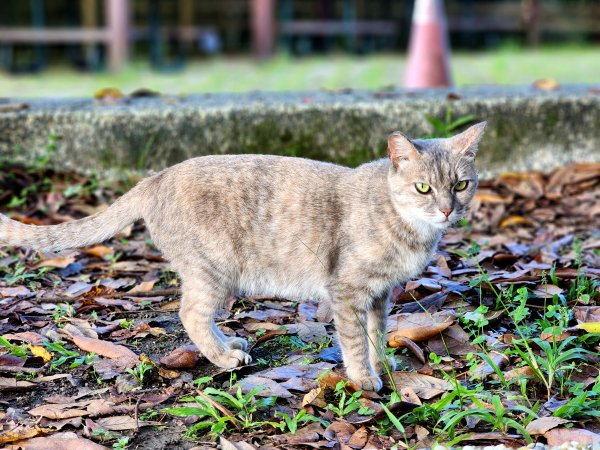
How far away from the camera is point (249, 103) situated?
6.07 metres

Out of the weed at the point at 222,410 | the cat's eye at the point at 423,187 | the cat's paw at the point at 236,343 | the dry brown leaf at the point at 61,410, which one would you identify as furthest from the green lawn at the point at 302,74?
the dry brown leaf at the point at 61,410

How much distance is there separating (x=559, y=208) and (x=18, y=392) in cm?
378

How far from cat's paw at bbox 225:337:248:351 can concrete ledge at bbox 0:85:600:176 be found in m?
2.31

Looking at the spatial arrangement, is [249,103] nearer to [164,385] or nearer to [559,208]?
[559,208]

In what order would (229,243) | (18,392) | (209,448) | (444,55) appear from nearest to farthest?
(209,448) → (18,392) → (229,243) → (444,55)

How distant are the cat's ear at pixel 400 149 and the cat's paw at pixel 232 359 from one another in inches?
42.2

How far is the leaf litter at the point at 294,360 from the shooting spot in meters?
3.13

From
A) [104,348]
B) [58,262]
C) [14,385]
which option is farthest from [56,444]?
[58,262]

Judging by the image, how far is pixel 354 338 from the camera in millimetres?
3590

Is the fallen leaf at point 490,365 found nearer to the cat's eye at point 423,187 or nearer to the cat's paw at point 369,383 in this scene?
the cat's paw at point 369,383

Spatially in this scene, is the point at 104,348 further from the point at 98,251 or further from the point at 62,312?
the point at 98,251

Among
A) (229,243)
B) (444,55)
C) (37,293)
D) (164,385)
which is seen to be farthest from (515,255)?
(444,55)

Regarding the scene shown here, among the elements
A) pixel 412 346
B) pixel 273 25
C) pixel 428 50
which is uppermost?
pixel 273 25

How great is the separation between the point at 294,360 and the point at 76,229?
1.16 m
